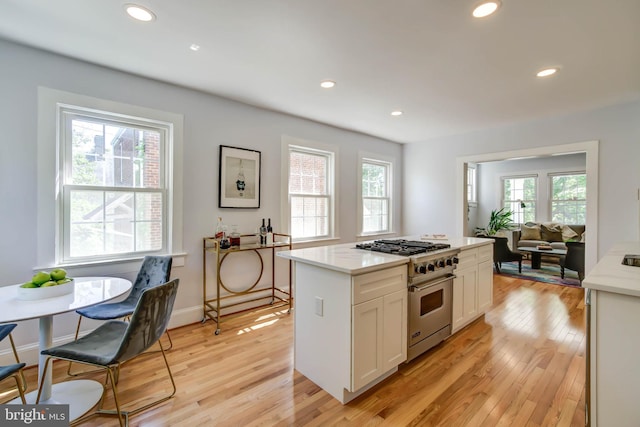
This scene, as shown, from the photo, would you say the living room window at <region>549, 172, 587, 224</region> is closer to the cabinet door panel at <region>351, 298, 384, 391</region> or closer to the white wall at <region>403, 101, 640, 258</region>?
the white wall at <region>403, 101, 640, 258</region>

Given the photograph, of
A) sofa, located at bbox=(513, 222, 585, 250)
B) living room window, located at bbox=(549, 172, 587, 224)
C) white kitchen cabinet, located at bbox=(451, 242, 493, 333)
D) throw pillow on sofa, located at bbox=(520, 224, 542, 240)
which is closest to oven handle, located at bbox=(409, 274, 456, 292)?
white kitchen cabinet, located at bbox=(451, 242, 493, 333)

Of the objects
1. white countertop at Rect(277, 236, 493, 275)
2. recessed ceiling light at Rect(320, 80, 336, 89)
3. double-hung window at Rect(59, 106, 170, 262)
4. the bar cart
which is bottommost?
the bar cart

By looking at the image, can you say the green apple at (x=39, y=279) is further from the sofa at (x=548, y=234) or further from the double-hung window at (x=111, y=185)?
the sofa at (x=548, y=234)

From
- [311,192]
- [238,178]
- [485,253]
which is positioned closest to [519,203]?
[485,253]

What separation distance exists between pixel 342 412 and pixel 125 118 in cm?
307

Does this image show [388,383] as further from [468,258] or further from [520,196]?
[520,196]

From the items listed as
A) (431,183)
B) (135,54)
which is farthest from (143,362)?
(431,183)

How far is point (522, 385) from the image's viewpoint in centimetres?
206

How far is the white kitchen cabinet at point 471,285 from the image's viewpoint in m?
2.79

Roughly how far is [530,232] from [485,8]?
6513 mm

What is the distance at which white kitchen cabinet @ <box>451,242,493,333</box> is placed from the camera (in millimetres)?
2791

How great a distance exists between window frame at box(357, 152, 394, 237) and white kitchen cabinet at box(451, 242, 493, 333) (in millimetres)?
2096

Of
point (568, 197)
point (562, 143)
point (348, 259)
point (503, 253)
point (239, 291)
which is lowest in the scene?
point (239, 291)

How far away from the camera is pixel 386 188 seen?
5.64 meters
